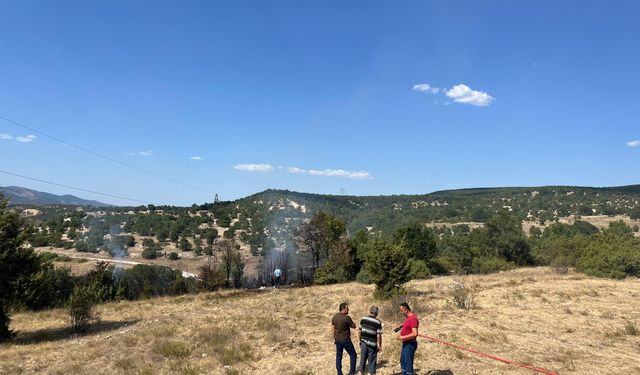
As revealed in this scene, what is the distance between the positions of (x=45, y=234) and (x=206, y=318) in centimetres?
6044

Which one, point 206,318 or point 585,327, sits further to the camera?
point 206,318

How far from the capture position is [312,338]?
606 inches

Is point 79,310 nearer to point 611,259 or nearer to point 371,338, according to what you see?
point 371,338

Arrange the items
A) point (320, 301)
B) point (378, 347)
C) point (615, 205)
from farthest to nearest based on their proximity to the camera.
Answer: point (615, 205) → point (320, 301) → point (378, 347)

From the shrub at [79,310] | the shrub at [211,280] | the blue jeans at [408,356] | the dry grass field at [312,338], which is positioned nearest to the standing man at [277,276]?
the shrub at [211,280]

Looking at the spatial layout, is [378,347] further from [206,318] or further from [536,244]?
[536,244]

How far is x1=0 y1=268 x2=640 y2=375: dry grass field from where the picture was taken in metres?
11.8

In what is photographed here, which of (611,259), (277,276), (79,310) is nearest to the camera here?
(79,310)

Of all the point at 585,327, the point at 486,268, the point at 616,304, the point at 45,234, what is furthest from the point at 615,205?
the point at 45,234

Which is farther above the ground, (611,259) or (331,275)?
(611,259)

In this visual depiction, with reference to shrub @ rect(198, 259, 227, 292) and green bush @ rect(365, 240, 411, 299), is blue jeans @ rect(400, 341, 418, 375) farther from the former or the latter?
shrub @ rect(198, 259, 227, 292)

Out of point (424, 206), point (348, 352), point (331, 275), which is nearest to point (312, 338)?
point (348, 352)

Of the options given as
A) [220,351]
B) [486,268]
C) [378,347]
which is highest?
[378,347]

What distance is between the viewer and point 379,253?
76.3ft
